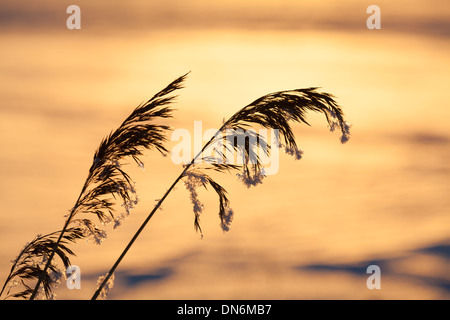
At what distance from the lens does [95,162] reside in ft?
22.6

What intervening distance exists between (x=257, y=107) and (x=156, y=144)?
1214mm

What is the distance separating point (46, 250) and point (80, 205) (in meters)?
0.91
